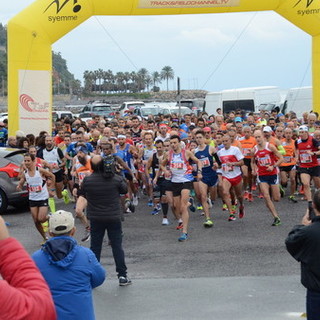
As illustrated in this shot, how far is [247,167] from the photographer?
15336 mm

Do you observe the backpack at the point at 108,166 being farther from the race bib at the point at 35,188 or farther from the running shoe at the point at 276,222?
the running shoe at the point at 276,222

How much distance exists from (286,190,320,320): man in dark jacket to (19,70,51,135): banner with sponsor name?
47.6 ft

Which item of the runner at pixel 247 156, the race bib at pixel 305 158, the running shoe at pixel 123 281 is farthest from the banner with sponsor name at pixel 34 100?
the running shoe at pixel 123 281

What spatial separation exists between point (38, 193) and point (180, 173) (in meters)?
2.40

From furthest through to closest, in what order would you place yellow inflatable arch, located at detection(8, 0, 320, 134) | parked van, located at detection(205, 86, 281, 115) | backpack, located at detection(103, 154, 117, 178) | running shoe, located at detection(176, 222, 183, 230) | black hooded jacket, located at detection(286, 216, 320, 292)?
1. parked van, located at detection(205, 86, 281, 115)
2. yellow inflatable arch, located at detection(8, 0, 320, 134)
3. running shoe, located at detection(176, 222, 183, 230)
4. backpack, located at detection(103, 154, 117, 178)
5. black hooded jacket, located at detection(286, 216, 320, 292)

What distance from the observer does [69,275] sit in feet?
15.2

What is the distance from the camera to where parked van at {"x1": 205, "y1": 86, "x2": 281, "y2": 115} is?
33.2m

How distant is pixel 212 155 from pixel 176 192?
1.51 meters

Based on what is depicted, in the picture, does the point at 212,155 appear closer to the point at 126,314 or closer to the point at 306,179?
the point at 306,179

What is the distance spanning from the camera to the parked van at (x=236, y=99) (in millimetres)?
33250

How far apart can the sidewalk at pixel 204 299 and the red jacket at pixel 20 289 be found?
198 inches

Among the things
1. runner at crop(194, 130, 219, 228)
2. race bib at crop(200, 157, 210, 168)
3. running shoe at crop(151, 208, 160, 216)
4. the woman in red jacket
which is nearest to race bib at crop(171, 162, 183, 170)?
runner at crop(194, 130, 219, 228)

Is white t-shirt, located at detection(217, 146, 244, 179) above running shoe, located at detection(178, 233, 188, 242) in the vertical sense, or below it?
above

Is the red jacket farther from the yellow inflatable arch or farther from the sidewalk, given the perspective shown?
the yellow inflatable arch
